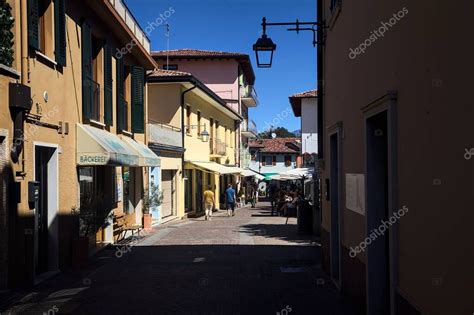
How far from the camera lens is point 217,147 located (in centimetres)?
3372

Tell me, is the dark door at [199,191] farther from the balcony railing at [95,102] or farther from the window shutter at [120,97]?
the balcony railing at [95,102]

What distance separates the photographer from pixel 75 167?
12.0 metres

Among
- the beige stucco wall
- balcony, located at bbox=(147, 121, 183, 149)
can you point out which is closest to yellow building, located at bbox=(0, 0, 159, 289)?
balcony, located at bbox=(147, 121, 183, 149)

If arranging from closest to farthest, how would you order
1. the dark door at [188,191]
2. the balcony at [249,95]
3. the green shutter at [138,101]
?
the green shutter at [138,101], the dark door at [188,191], the balcony at [249,95]

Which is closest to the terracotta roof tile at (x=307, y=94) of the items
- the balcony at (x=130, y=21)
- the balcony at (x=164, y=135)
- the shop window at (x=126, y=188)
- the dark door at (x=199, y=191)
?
the dark door at (x=199, y=191)

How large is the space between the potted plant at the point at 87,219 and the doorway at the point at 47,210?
2.41 ft

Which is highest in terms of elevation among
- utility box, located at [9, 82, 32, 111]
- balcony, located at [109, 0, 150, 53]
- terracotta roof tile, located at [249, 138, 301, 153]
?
balcony, located at [109, 0, 150, 53]

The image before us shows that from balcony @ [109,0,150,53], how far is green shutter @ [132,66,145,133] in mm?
1013

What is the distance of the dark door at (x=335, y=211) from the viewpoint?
9.63 metres

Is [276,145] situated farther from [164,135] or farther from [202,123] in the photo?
[164,135]

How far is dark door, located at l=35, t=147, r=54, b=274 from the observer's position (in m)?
10.3

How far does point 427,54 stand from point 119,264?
29.5 ft

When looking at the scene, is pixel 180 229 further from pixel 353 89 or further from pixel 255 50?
pixel 353 89

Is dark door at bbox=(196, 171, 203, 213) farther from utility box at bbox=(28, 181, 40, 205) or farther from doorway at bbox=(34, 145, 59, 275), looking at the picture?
utility box at bbox=(28, 181, 40, 205)
